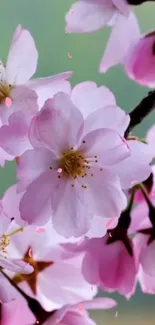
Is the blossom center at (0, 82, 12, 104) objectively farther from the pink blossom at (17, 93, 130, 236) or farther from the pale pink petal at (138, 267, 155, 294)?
the pale pink petal at (138, 267, 155, 294)

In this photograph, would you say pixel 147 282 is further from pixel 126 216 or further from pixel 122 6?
pixel 122 6

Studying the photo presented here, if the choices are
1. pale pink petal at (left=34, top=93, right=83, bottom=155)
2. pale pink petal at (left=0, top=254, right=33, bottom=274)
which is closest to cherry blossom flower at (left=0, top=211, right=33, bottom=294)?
pale pink petal at (left=0, top=254, right=33, bottom=274)

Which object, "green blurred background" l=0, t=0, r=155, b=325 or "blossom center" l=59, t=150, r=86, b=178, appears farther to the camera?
"green blurred background" l=0, t=0, r=155, b=325


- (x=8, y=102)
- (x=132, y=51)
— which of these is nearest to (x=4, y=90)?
(x=8, y=102)

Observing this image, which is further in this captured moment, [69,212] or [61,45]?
[61,45]

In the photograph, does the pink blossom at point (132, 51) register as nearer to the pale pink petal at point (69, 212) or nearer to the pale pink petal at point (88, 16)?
the pale pink petal at point (88, 16)

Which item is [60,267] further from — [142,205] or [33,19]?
[33,19]
